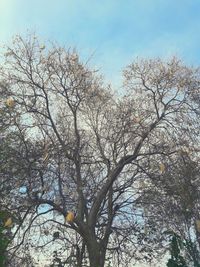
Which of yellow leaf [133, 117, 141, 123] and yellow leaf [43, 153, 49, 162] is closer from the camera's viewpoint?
yellow leaf [43, 153, 49, 162]

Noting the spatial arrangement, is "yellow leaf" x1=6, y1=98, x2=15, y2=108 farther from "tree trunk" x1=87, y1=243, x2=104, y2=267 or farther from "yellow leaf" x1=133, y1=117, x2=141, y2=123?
"tree trunk" x1=87, y1=243, x2=104, y2=267

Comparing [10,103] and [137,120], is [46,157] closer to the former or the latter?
[10,103]

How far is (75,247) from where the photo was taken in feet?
58.6

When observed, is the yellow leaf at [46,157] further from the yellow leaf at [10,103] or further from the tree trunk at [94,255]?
the tree trunk at [94,255]

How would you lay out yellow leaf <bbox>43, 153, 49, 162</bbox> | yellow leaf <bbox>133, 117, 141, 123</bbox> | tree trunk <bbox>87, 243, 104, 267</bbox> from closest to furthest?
yellow leaf <bbox>43, 153, 49, 162</bbox> < tree trunk <bbox>87, 243, 104, 267</bbox> < yellow leaf <bbox>133, 117, 141, 123</bbox>

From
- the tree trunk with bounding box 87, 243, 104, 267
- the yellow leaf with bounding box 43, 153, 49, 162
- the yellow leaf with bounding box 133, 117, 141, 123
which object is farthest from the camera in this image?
the yellow leaf with bounding box 133, 117, 141, 123

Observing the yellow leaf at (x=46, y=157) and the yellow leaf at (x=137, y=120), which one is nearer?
the yellow leaf at (x=46, y=157)

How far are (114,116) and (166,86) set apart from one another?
1.97m

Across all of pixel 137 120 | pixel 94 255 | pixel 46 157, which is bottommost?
pixel 94 255

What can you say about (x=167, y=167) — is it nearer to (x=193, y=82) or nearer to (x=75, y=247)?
(x=193, y=82)

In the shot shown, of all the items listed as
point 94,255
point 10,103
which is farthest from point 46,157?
point 94,255

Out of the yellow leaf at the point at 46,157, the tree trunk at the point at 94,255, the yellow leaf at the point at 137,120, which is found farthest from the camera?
the yellow leaf at the point at 137,120

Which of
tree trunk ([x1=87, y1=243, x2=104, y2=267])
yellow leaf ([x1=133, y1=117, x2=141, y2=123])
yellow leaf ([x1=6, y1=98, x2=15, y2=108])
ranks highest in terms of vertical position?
yellow leaf ([x1=133, y1=117, x2=141, y2=123])

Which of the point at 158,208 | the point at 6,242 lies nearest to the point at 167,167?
the point at 158,208
